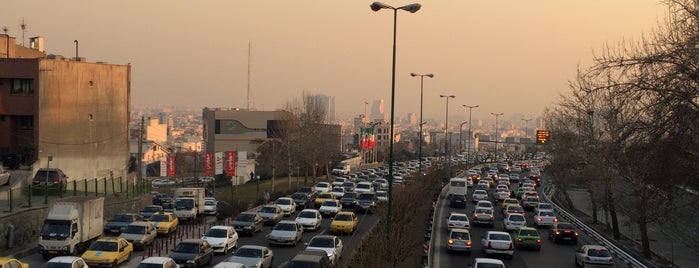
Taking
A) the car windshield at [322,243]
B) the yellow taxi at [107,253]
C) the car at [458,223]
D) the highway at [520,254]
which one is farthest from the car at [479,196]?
the yellow taxi at [107,253]

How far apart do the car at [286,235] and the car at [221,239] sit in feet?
6.56

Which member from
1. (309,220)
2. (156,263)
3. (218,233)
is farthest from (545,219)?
(156,263)

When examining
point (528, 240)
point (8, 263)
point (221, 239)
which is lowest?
point (528, 240)

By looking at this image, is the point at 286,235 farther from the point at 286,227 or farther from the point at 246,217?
the point at 246,217

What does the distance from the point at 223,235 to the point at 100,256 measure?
5.86 m

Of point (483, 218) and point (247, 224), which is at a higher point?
point (247, 224)

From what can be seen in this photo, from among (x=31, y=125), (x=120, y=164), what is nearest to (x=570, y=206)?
(x=120, y=164)

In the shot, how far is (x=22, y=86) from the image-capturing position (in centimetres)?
5038

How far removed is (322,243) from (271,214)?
13.5 metres

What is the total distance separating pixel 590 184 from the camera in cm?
4922

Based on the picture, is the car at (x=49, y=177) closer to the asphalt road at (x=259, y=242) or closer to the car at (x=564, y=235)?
the asphalt road at (x=259, y=242)

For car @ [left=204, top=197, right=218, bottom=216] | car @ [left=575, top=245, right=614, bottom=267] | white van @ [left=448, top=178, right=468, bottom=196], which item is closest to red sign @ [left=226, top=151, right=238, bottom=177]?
car @ [left=204, top=197, right=218, bottom=216]

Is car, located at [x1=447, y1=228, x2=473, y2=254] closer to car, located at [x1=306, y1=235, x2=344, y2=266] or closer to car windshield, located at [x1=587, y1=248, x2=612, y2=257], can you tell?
car windshield, located at [x1=587, y1=248, x2=612, y2=257]

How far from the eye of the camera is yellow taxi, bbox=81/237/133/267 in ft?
81.3
